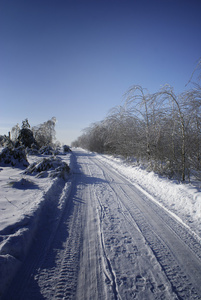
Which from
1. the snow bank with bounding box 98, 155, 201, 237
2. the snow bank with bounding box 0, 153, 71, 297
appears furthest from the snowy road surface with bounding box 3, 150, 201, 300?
the snow bank with bounding box 98, 155, 201, 237

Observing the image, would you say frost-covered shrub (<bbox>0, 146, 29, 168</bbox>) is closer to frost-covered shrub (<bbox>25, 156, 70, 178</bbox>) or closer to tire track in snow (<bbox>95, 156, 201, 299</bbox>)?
frost-covered shrub (<bbox>25, 156, 70, 178</bbox>)

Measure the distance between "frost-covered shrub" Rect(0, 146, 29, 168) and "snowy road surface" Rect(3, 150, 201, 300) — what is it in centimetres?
790

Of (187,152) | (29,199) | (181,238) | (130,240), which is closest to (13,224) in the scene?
(29,199)

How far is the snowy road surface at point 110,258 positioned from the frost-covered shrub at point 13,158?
7.90 m

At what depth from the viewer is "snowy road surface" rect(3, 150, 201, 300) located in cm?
192

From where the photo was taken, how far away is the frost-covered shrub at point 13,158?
1060 centimetres

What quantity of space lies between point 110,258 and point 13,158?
1049 cm

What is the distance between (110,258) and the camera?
246 cm

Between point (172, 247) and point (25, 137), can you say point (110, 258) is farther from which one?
point (25, 137)

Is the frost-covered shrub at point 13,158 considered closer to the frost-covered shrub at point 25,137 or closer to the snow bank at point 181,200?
the snow bank at point 181,200

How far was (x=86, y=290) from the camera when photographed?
193cm

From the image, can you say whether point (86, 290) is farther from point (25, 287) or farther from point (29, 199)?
point (29, 199)

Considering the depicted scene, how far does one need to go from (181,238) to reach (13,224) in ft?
11.0

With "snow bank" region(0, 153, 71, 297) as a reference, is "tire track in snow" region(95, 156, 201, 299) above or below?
below
